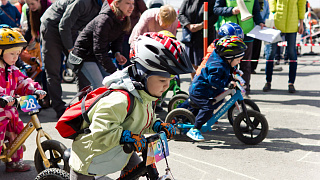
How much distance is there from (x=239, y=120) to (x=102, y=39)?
2.06 metres

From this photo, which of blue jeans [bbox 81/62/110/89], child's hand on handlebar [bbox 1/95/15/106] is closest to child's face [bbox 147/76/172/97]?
child's hand on handlebar [bbox 1/95/15/106]

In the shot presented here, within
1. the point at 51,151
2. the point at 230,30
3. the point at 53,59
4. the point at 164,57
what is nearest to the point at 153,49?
the point at 164,57

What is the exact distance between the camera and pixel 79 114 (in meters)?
2.79

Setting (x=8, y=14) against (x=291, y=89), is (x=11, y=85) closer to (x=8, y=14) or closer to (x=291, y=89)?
(x=291, y=89)

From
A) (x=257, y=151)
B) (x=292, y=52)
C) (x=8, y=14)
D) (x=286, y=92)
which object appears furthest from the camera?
(x=8, y=14)

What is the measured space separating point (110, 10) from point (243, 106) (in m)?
2.12

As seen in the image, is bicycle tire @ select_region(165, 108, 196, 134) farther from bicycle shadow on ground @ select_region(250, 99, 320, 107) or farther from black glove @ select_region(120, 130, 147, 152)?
black glove @ select_region(120, 130, 147, 152)

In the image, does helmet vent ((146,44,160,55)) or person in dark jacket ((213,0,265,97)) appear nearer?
helmet vent ((146,44,160,55))

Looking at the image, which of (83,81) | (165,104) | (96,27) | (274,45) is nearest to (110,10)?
(96,27)

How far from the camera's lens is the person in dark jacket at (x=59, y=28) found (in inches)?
243

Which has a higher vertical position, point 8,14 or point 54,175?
point 8,14

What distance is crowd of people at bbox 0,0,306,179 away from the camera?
2748 millimetres

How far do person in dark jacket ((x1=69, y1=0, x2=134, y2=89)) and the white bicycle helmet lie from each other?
9.18ft

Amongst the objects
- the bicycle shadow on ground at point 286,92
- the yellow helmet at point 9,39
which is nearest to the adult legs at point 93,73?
the yellow helmet at point 9,39
